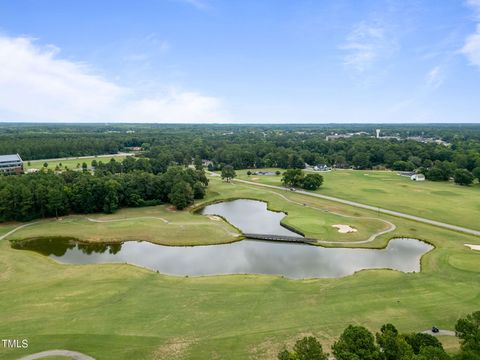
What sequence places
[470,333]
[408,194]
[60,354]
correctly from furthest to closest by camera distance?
[408,194] < [60,354] < [470,333]

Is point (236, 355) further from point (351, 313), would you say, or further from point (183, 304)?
point (351, 313)

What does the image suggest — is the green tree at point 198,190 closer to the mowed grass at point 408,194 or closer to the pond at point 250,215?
the pond at point 250,215

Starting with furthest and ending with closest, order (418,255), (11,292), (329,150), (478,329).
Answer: (329,150), (418,255), (11,292), (478,329)

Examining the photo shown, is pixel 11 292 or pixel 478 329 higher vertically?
pixel 478 329

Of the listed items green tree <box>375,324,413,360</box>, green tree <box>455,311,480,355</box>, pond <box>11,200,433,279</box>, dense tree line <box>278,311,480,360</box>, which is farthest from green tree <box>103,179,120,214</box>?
green tree <box>455,311,480,355</box>

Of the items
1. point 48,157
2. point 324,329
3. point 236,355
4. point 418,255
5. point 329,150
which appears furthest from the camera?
point 329,150

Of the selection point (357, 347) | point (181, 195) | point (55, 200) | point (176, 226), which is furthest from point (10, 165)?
point (357, 347)

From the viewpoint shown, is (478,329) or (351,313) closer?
(478,329)

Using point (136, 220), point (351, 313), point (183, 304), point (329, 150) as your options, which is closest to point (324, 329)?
point (351, 313)

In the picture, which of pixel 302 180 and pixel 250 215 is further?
pixel 302 180

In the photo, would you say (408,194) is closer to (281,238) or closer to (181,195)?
(281,238)
